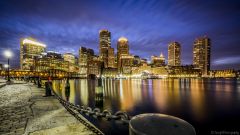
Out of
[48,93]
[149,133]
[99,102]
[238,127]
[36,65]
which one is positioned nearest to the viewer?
[149,133]

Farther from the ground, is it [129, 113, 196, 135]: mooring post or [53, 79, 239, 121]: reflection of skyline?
[129, 113, 196, 135]: mooring post

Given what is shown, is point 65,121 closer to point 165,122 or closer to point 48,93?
point 165,122

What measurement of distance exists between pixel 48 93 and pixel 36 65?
213237 millimetres

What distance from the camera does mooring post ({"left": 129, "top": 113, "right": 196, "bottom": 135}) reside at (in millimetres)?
1643

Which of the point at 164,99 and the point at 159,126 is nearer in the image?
the point at 159,126

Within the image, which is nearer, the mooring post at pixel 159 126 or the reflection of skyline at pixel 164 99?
the mooring post at pixel 159 126

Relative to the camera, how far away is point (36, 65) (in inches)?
7584

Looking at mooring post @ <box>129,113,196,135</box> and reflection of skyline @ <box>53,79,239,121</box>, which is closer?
mooring post @ <box>129,113,196,135</box>

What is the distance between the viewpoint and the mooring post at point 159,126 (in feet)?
5.39

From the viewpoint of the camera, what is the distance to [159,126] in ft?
5.82

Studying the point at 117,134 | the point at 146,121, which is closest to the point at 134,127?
the point at 146,121

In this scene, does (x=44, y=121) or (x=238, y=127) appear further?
(x=238, y=127)

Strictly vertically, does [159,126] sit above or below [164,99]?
above

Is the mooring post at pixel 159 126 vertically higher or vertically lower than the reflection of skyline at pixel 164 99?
higher
